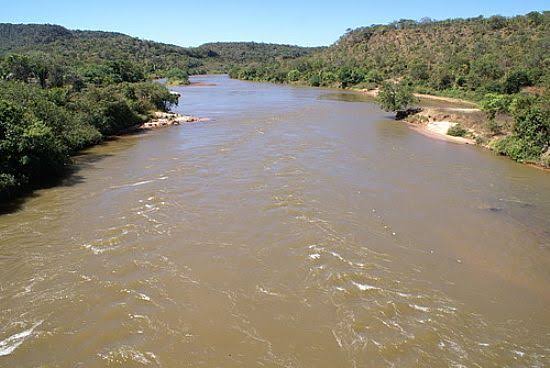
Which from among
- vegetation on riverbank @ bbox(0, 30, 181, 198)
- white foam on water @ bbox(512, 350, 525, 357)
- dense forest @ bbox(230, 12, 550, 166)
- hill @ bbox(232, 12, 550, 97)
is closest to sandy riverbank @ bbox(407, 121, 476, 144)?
dense forest @ bbox(230, 12, 550, 166)

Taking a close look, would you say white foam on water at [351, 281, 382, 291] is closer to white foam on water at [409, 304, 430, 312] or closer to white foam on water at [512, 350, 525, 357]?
white foam on water at [409, 304, 430, 312]

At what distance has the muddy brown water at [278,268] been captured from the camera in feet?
36.0

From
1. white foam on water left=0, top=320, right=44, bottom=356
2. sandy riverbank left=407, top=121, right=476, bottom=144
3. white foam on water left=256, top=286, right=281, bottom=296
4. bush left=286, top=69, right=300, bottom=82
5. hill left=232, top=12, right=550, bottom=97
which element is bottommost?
white foam on water left=0, top=320, right=44, bottom=356

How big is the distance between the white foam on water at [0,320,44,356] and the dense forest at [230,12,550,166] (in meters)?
29.9

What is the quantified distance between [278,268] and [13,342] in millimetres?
7567

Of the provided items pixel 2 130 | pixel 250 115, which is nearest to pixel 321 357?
pixel 2 130

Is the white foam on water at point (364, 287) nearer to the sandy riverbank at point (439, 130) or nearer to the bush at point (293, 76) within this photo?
the sandy riverbank at point (439, 130)

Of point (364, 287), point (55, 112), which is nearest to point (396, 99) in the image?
point (55, 112)

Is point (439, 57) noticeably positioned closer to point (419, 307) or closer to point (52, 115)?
point (52, 115)

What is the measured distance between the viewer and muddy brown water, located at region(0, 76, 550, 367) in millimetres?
10969

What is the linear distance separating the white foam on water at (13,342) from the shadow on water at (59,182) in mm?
9644

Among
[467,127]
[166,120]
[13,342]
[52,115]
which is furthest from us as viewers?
[166,120]

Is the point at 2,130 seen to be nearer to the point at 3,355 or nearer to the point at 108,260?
the point at 108,260

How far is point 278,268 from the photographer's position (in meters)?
14.6
